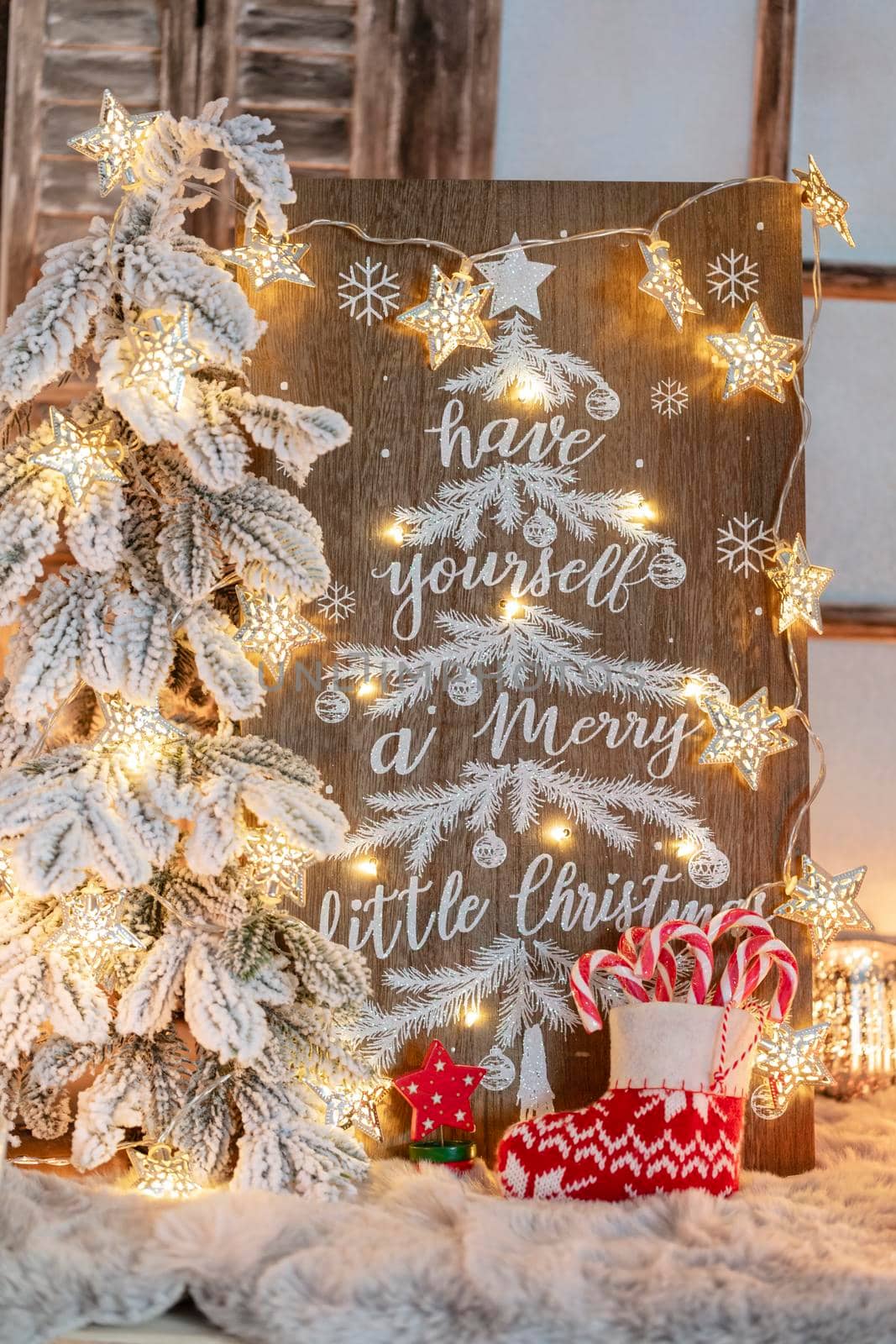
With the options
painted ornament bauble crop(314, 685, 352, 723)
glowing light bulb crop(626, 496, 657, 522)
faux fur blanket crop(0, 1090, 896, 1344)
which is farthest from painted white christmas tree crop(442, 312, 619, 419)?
faux fur blanket crop(0, 1090, 896, 1344)

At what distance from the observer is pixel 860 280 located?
1850 millimetres

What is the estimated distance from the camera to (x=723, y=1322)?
921 mm

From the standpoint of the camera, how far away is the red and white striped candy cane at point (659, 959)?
136cm

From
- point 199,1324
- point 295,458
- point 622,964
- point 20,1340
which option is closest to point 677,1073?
point 622,964

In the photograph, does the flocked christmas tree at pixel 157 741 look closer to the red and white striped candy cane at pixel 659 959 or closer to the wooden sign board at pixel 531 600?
the wooden sign board at pixel 531 600

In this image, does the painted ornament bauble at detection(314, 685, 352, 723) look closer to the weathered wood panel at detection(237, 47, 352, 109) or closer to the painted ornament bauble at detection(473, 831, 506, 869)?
the painted ornament bauble at detection(473, 831, 506, 869)

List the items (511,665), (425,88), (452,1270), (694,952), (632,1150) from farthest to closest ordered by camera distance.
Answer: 1. (425,88)
2. (511,665)
3. (694,952)
4. (632,1150)
5. (452,1270)

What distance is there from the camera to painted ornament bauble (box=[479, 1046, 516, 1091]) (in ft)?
4.56

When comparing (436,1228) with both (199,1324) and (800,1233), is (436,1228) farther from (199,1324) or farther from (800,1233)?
(800,1233)

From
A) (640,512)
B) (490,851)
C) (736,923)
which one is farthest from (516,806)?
(640,512)

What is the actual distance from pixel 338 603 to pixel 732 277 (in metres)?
0.66

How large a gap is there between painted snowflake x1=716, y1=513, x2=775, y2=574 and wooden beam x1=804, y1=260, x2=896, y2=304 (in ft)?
2.00

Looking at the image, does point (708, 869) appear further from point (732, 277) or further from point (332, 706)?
point (732, 277)

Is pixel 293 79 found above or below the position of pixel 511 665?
above
